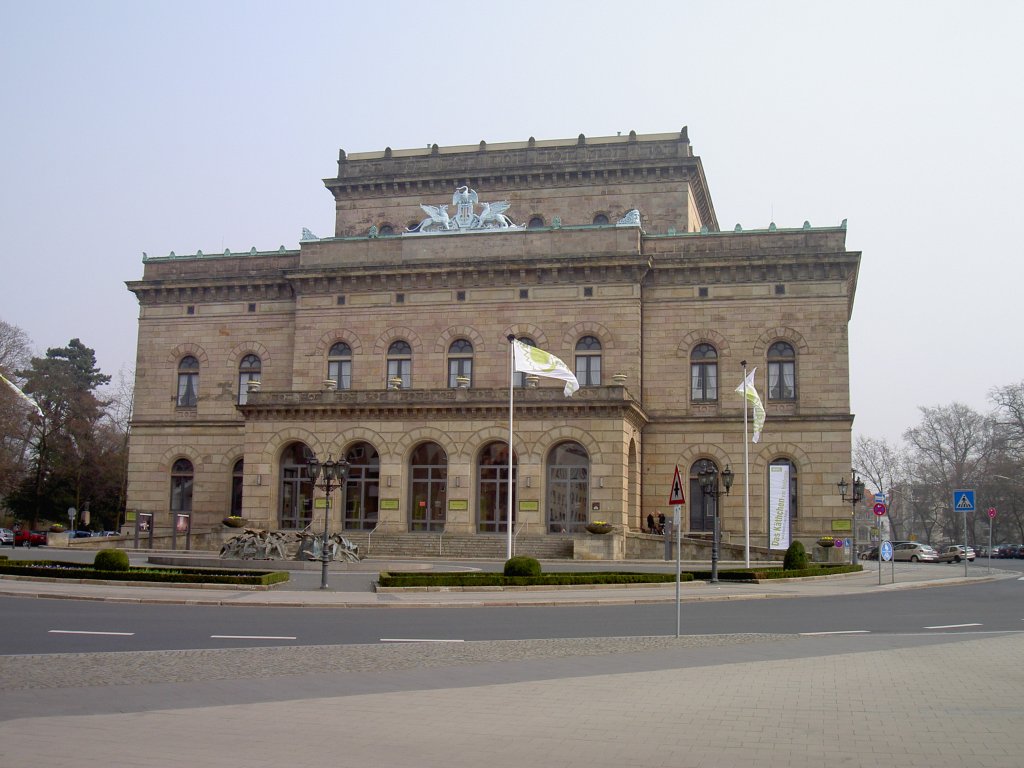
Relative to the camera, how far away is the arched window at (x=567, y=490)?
50250mm

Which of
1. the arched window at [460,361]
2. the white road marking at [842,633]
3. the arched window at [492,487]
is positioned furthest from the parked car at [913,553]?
the white road marking at [842,633]

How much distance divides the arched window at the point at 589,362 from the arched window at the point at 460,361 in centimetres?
577

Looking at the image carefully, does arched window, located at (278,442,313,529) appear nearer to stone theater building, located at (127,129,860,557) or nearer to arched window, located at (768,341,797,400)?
stone theater building, located at (127,129,860,557)

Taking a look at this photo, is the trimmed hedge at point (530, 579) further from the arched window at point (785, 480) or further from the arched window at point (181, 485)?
the arched window at point (181, 485)

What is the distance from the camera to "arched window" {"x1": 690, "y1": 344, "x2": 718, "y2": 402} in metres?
53.5

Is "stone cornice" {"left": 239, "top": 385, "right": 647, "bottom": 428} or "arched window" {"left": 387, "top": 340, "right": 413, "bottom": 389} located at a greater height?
"arched window" {"left": 387, "top": 340, "right": 413, "bottom": 389}

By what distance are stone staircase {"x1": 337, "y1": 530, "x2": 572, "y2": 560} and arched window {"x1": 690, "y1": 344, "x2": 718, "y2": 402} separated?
38.3 ft

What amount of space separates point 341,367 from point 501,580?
28627 mm

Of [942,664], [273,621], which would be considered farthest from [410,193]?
[942,664]

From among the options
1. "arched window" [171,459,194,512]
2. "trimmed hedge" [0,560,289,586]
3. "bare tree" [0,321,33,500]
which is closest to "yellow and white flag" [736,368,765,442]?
"trimmed hedge" [0,560,289,586]

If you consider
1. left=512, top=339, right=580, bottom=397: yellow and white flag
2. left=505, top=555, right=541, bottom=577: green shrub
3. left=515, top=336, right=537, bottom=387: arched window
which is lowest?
left=505, top=555, right=541, bottom=577: green shrub

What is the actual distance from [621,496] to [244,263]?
2632 cm

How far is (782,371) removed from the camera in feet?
173

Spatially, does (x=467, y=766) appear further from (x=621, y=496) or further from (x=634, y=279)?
(x=634, y=279)
